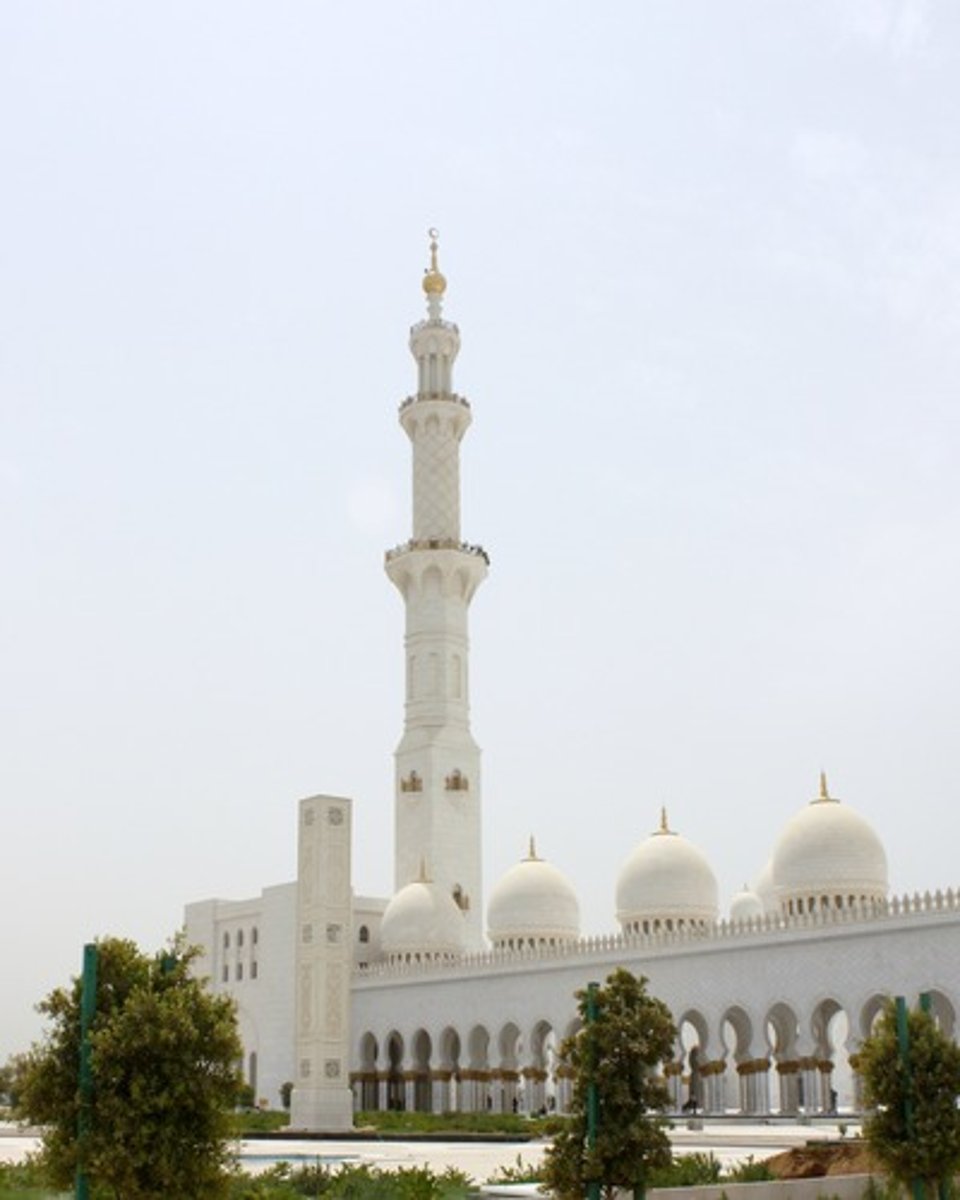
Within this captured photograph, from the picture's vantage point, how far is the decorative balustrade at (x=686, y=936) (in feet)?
99.7

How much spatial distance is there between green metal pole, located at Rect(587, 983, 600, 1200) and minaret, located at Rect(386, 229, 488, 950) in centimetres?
3209

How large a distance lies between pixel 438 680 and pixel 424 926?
23.3 ft

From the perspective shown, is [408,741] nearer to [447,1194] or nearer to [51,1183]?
[447,1194]

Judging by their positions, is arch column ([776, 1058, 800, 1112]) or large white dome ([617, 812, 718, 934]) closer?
arch column ([776, 1058, 800, 1112])

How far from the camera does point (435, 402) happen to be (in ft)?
154

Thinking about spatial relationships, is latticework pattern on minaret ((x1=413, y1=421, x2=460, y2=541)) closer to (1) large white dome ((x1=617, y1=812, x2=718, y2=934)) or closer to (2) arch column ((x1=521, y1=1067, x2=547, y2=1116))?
(1) large white dome ((x1=617, y1=812, x2=718, y2=934))

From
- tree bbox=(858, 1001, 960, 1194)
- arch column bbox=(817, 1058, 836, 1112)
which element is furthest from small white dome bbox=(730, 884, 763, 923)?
tree bbox=(858, 1001, 960, 1194)

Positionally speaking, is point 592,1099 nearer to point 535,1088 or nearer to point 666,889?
point 666,889

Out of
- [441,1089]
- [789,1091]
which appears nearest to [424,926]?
[441,1089]

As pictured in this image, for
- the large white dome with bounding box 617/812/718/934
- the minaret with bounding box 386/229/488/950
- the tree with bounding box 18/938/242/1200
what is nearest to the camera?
the tree with bounding box 18/938/242/1200

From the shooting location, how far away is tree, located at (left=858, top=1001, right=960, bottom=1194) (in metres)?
12.4

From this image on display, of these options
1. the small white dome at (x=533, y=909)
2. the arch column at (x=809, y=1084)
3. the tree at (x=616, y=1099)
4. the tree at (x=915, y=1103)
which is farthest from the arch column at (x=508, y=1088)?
the tree at (x=616, y=1099)

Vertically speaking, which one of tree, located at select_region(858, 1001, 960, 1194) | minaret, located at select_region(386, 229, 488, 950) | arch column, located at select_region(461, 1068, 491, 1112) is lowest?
arch column, located at select_region(461, 1068, 491, 1112)

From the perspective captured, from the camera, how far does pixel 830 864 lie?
34.4 metres
